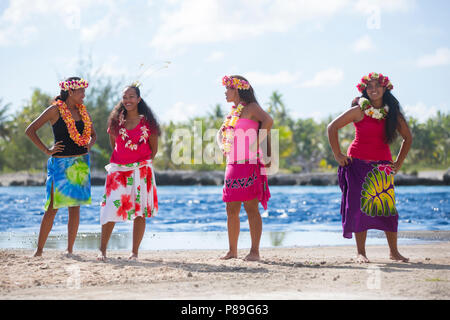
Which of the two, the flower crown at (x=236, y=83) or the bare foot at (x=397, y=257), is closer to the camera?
the bare foot at (x=397, y=257)

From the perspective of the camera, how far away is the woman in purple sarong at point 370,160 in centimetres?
585

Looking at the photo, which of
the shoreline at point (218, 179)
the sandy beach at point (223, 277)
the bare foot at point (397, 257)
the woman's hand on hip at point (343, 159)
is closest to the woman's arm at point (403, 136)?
the woman's hand on hip at point (343, 159)

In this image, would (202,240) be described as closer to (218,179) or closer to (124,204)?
(124,204)

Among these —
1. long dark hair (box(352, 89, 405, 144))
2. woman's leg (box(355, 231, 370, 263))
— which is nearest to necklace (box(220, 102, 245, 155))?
long dark hair (box(352, 89, 405, 144))

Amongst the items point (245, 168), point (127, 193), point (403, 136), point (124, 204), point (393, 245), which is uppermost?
point (403, 136)

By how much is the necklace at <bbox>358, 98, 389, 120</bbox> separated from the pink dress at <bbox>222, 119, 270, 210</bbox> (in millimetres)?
983

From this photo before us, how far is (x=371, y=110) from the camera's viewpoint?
19.1ft

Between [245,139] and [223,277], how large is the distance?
5.05 ft

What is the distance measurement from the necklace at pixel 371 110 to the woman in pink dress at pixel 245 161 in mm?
853

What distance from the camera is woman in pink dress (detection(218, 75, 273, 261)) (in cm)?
596

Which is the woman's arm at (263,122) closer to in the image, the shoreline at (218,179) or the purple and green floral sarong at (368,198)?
the purple and green floral sarong at (368,198)

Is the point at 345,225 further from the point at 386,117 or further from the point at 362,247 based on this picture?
the point at 386,117

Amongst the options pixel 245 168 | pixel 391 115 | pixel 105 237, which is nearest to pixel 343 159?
pixel 391 115

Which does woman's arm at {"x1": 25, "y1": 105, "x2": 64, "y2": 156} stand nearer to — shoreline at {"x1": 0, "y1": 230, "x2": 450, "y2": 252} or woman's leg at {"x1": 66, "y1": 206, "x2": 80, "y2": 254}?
woman's leg at {"x1": 66, "y1": 206, "x2": 80, "y2": 254}
